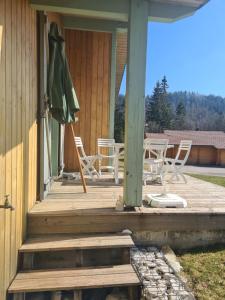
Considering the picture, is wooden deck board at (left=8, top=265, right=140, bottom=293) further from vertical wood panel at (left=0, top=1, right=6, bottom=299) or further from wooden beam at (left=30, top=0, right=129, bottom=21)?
wooden beam at (left=30, top=0, right=129, bottom=21)

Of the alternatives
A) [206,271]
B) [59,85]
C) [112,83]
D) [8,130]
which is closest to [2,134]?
[8,130]

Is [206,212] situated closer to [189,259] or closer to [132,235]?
[189,259]

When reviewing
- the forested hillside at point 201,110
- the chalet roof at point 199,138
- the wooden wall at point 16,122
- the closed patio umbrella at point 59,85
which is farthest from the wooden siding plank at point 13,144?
the forested hillside at point 201,110

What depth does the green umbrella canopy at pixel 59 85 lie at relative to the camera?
3.67 metres

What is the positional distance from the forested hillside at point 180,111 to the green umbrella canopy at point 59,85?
23.8 meters

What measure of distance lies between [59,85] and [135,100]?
117cm

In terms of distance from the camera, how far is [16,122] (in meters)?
2.48

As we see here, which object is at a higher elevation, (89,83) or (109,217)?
(89,83)

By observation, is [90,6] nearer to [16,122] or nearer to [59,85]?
[59,85]

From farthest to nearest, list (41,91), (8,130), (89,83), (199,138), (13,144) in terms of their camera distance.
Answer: (199,138)
(89,83)
(41,91)
(13,144)
(8,130)

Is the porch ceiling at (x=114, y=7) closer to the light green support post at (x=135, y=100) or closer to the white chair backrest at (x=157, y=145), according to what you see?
the light green support post at (x=135, y=100)

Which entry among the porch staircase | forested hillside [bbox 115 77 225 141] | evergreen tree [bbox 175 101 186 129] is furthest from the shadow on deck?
evergreen tree [bbox 175 101 186 129]

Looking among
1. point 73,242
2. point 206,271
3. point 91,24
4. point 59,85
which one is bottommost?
point 206,271

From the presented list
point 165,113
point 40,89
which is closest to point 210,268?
point 40,89
